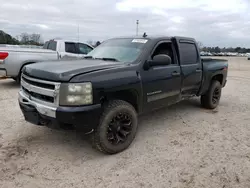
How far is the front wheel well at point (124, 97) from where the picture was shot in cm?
328

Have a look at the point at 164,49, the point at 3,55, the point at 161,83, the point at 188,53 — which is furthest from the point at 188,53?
the point at 3,55

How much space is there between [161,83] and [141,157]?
4.58 feet

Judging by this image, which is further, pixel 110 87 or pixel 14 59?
pixel 14 59

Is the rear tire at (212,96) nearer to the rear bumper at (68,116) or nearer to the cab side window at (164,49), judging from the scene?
the cab side window at (164,49)

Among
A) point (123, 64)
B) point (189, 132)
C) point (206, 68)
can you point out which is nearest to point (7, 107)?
point (123, 64)

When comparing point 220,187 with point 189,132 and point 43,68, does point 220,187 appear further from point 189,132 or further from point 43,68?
point 43,68

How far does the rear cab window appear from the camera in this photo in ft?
15.9

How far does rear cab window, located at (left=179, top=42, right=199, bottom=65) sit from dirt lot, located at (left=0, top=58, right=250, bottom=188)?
1.34 m

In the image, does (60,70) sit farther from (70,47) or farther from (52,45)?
(52,45)

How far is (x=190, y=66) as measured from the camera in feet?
16.2

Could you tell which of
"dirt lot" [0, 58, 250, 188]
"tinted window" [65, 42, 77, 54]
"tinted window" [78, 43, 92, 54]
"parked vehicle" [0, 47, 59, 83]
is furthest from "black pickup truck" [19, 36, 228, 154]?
"tinted window" [78, 43, 92, 54]

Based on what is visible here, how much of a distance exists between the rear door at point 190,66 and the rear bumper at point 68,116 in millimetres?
2379

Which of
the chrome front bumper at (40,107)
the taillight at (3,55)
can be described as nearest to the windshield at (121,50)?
the chrome front bumper at (40,107)

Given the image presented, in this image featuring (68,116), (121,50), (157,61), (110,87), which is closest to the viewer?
(68,116)
